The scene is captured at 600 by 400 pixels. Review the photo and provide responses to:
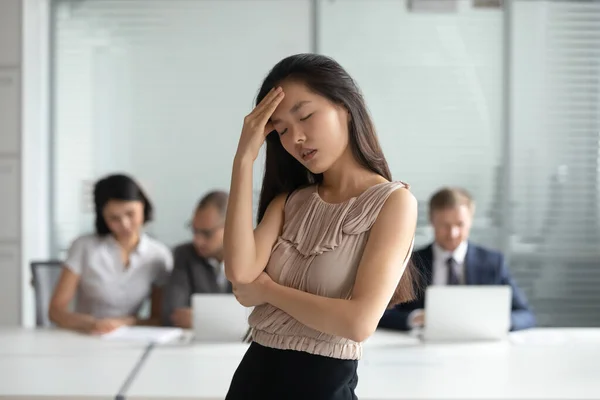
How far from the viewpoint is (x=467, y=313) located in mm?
3068

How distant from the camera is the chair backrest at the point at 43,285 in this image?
377 centimetres

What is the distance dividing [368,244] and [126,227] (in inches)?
93.2

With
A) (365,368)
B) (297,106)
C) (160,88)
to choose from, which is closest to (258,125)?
(297,106)

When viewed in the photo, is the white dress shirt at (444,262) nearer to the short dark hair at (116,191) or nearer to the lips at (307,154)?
the short dark hair at (116,191)

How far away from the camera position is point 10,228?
462 centimetres

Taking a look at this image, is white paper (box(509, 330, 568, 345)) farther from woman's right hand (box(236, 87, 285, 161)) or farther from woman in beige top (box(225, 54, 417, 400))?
woman's right hand (box(236, 87, 285, 161))

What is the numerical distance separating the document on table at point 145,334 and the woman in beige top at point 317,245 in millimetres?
1779

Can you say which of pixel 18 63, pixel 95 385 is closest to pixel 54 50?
pixel 18 63

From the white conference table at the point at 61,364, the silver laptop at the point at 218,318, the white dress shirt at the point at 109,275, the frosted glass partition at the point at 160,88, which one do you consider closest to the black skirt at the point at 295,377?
the white conference table at the point at 61,364

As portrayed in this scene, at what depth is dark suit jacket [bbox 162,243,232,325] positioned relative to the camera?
11.6ft

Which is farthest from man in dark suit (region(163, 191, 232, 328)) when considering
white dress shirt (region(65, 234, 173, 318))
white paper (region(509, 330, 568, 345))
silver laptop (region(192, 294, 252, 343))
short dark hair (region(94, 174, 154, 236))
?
white paper (region(509, 330, 568, 345))

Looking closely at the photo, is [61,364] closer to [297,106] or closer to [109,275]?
[109,275]

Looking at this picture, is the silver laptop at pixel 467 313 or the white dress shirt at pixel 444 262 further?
the white dress shirt at pixel 444 262

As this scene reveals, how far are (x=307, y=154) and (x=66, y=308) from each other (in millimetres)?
2428
